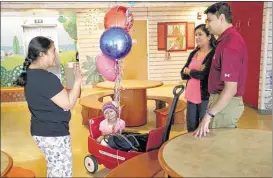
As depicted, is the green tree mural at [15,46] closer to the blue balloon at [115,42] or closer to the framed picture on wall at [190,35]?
the framed picture on wall at [190,35]

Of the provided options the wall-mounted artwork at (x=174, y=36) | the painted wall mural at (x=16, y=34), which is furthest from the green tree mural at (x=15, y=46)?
the wall-mounted artwork at (x=174, y=36)

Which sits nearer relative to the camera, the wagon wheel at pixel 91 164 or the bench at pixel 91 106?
the wagon wheel at pixel 91 164

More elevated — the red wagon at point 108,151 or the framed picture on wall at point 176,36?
the framed picture on wall at point 176,36

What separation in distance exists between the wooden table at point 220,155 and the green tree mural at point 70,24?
25.0 ft

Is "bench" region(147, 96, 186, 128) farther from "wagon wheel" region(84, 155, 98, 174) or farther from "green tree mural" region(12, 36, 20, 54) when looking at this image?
"green tree mural" region(12, 36, 20, 54)

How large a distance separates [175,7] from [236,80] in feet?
25.5

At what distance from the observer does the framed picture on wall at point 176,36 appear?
9.33 metres

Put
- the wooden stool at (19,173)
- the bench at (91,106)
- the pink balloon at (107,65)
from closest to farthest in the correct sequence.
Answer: the wooden stool at (19,173) < the pink balloon at (107,65) < the bench at (91,106)

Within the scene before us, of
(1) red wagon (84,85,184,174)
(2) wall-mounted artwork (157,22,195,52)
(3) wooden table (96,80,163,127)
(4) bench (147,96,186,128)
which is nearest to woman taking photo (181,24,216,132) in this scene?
(1) red wagon (84,85,184,174)

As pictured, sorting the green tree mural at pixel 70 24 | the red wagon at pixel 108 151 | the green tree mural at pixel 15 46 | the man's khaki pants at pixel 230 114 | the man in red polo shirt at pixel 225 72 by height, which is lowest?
the red wagon at pixel 108 151

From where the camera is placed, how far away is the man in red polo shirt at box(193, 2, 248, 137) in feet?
6.33

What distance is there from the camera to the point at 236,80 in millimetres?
1938

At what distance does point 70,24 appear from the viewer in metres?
8.89

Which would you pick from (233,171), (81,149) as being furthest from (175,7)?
(233,171)
